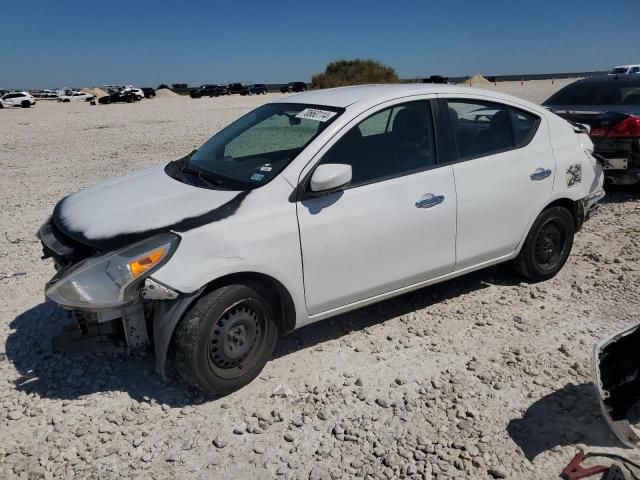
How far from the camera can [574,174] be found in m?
4.84

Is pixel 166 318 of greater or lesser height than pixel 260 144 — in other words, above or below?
below

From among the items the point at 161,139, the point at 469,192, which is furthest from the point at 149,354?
the point at 161,139

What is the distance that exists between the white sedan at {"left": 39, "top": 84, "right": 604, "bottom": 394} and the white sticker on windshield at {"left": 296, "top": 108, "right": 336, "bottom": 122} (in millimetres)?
15

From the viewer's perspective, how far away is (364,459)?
2.94 meters

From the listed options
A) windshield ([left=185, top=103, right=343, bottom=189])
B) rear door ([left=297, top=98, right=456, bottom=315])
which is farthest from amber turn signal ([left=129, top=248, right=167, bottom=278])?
rear door ([left=297, top=98, right=456, bottom=315])

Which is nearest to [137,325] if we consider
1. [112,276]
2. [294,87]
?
[112,276]

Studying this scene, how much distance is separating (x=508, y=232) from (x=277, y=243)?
2.11 meters

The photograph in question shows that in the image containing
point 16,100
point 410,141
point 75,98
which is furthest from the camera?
point 75,98

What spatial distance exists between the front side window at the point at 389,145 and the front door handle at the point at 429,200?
0.21 meters

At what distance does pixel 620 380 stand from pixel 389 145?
208 centimetres

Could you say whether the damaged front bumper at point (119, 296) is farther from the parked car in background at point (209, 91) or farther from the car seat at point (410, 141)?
the parked car in background at point (209, 91)

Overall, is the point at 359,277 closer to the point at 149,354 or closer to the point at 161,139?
the point at 149,354

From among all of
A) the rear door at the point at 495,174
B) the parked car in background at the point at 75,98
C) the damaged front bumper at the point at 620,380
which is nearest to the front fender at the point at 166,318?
the rear door at the point at 495,174

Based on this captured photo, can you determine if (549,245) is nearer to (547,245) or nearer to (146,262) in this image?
(547,245)
